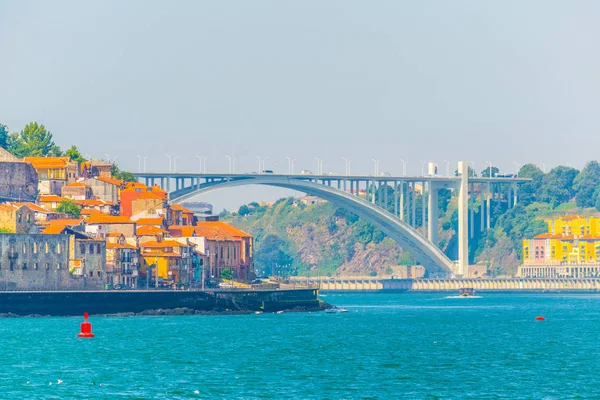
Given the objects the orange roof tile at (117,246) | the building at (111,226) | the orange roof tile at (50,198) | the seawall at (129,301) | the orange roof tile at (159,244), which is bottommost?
the seawall at (129,301)

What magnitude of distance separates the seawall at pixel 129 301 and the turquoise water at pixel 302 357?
4.62ft

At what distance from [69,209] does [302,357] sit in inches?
2385

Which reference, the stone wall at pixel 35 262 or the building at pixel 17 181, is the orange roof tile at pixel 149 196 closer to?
the building at pixel 17 181

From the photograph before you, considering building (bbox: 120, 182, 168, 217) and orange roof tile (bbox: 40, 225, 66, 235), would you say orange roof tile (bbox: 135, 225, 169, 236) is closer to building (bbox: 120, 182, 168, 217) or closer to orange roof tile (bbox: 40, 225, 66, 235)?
building (bbox: 120, 182, 168, 217)

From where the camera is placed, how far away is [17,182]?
463ft

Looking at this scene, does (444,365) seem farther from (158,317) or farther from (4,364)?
(158,317)

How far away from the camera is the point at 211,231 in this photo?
150250 mm

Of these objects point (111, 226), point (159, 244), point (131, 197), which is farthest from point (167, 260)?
point (131, 197)

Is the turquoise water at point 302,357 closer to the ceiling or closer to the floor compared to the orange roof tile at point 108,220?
closer to the floor

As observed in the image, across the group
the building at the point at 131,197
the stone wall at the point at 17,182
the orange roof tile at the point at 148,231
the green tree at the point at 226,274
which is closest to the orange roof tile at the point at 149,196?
the building at the point at 131,197

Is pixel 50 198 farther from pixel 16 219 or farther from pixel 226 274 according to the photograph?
pixel 16 219

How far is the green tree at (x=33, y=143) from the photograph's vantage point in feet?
567

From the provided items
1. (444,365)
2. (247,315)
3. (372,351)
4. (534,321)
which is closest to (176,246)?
(247,315)

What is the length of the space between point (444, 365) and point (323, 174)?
10864cm
